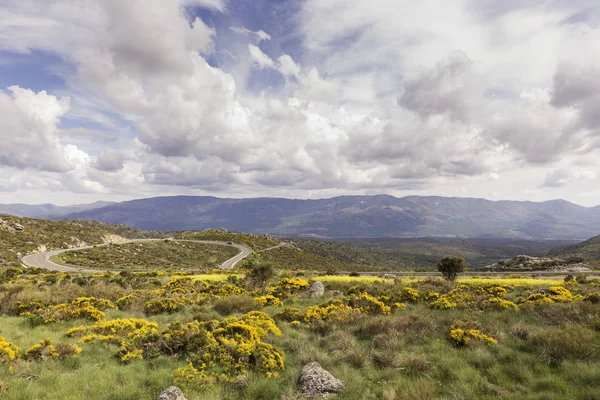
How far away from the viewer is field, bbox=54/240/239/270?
2163 inches

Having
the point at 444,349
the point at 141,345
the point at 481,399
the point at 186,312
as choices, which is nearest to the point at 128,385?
the point at 141,345

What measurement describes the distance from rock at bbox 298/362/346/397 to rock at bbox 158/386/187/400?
311cm

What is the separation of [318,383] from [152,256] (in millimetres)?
73221

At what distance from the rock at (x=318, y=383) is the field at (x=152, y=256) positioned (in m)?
52.3

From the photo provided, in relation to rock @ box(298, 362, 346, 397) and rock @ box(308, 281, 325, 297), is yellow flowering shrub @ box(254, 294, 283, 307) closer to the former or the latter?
rock @ box(308, 281, 325, 297)

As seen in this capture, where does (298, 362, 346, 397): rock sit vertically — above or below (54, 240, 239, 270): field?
above

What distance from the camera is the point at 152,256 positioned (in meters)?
71.0

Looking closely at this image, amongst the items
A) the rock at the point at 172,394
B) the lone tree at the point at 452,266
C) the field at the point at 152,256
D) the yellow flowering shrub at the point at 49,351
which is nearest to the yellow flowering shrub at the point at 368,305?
the rock at the point at 172,394

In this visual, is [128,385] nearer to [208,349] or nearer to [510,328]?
[208,349]

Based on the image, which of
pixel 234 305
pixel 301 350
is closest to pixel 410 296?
pixel 301 350

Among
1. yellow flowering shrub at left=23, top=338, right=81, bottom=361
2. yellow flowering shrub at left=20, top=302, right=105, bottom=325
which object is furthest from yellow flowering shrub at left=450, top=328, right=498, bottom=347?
yellow flowering shrub at left=20, top=302, right=105, bottom=325

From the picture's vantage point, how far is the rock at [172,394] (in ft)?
23.7

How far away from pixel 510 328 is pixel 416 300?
6630 mm

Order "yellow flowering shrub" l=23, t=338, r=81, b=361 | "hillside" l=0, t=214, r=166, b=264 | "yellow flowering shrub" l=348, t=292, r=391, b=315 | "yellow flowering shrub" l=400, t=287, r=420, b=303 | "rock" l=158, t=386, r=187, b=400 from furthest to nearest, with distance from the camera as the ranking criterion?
1. "hillside" l=0, t=214, r=166, b=264
2. "yellow flowering shrub" l=400, t=287, r=420, b=303
3. "yellow flowering shrub" l=348, t=292, r=391, b=315
4. "yellow flowering shrub" l=23, t=338, r=81, b=361
5. "rock" l=158, t=386, r=187, b=400
